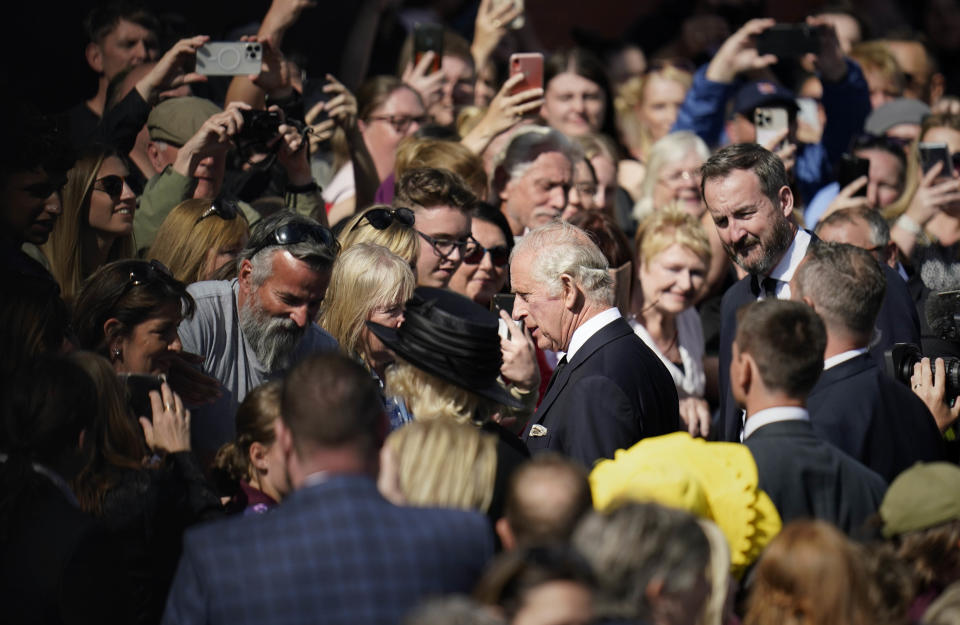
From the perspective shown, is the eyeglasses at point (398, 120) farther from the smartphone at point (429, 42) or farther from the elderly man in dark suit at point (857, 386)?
the elderly man in dark suit at point (857, 386)

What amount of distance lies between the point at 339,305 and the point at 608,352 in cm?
111

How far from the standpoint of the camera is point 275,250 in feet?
15.5

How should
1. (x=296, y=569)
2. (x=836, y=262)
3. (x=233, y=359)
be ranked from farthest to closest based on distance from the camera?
(x=233, y=359) < (x=836, y=262) < (x=296, y=569)

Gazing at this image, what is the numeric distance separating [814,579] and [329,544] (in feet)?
3.61

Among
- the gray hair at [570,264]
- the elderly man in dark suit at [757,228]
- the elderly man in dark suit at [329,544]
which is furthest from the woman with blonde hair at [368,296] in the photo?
the elderly man in dark suit at [329,544]

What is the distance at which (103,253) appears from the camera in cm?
517

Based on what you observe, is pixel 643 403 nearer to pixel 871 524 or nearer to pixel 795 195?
pixel 871 524

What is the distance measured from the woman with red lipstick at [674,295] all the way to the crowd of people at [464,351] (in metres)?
0.02

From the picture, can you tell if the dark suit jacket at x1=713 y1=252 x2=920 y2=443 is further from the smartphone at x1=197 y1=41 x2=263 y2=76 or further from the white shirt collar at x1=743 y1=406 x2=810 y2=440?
the smartphone at x1=197 y1=41 x2=263 y2=76

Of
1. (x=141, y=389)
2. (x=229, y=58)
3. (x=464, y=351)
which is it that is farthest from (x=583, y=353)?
(x=229, y=58)

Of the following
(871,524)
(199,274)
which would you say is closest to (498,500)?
(871,524)

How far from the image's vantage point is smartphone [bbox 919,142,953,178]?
22.7 feet

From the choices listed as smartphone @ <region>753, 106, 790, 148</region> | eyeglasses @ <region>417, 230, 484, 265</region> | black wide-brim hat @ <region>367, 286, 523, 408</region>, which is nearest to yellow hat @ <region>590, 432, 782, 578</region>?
black wide-brim hat @ <region>367, 286, 523, 408</region>

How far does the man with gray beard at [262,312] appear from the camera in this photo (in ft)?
15.3
